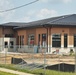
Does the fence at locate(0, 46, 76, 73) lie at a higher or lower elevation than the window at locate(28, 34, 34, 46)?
lower

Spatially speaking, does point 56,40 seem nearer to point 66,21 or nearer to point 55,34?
point 55,34

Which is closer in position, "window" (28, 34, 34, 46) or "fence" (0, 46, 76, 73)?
"fence" (0, 46, 76, 73)

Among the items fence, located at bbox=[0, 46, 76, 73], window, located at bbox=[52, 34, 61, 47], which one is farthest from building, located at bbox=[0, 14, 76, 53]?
fence, located at bbox=[0, 46, 76, 73]

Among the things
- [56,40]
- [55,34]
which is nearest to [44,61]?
[56,40]

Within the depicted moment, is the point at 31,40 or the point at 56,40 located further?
the point at 31,40

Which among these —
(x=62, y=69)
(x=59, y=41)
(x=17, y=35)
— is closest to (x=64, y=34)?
(x=59, y=41)

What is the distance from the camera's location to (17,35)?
2721 inches

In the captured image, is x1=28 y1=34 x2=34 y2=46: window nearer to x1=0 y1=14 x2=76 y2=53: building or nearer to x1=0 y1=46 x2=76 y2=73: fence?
x1=0 y1=14 x2=76 y2=53: building

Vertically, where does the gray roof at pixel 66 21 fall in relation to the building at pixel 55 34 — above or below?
above

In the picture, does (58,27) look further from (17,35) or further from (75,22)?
(17,35)

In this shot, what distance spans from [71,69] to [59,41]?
2968 centimetres

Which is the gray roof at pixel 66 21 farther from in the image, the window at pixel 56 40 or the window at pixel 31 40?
the window at pixel 31 40

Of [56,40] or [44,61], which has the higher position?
[56,40]

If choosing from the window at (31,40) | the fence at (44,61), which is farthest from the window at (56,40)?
the window at (31,40)
